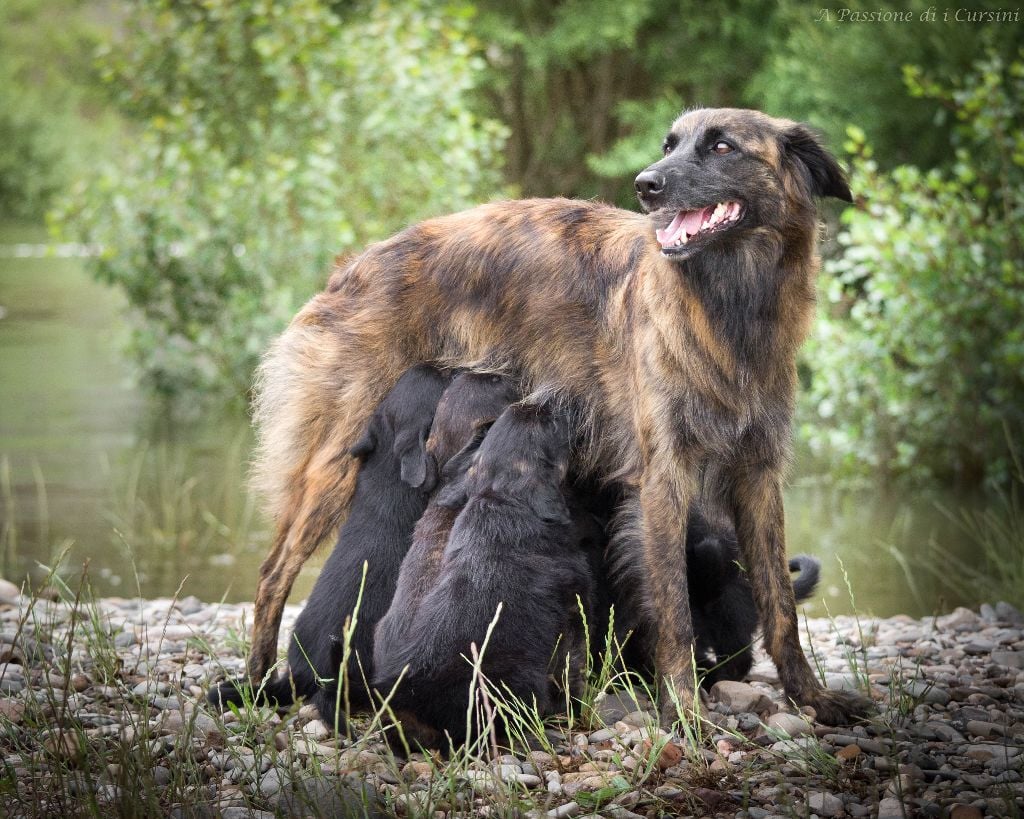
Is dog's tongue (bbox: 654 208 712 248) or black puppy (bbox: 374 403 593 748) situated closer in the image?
black puppy (bbox: 374 403 593 748)

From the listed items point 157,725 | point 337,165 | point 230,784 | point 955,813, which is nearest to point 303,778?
point 230,784

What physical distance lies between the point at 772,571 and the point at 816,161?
1.47 m

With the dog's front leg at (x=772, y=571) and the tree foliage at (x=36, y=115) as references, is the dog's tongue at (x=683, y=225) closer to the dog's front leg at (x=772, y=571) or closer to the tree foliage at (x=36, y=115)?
the dog's front leg at (x=772, y=571)

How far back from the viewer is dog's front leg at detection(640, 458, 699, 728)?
4.44m

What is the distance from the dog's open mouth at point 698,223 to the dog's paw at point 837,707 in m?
1.68

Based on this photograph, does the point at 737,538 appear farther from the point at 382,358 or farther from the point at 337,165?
the point at 337,165

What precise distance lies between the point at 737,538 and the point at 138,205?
8.47 metres

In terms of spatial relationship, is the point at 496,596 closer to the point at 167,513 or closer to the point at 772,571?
the point at 772,571

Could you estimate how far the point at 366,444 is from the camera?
489 cm

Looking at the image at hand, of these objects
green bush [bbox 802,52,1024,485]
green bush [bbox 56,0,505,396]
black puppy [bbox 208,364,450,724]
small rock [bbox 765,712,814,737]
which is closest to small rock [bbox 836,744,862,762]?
small rock [bbox 765,712,814,737]

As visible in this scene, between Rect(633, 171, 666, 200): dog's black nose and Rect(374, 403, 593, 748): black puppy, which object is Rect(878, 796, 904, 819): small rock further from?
Rect(633, 171, 666, 200): dog's black nose

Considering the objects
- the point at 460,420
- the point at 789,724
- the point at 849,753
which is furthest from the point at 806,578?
the point at 460,420

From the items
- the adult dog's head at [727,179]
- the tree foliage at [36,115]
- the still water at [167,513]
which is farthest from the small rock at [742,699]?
the tree foliage at [36,115]

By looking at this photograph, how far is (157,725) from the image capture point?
409 cm
